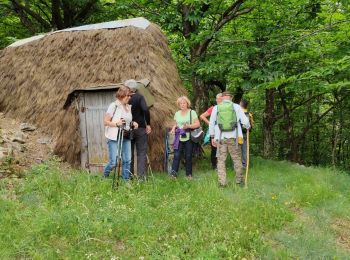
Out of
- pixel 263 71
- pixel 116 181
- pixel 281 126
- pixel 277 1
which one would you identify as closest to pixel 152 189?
pixel 116 181

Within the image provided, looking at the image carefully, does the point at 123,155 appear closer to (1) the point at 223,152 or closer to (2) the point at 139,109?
(2) the point at 139,109

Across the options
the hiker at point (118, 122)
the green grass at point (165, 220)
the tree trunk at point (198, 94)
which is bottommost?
the green grass at point (165, 220)

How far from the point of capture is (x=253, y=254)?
18.3 feet

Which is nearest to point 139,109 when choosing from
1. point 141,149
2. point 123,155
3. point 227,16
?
point 141,149

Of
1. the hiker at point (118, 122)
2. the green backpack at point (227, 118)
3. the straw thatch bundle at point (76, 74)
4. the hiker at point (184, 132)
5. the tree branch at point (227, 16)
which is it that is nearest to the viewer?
the hiker at point (118, 122)

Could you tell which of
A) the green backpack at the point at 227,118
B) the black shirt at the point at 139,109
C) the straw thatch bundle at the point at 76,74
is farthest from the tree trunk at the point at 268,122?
the black shirt at the point at 139,109

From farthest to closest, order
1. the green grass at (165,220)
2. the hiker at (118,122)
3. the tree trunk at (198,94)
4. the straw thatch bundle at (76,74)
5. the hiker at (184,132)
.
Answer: the tree trunk at (198,94), the straw thatch bundle at (76,74), the hiker at (184,132), the hiker at (118,122), the green grass at (165,220)

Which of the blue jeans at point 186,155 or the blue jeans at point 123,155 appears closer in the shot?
the blue jeans at point 123,155

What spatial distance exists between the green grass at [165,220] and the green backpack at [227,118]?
1191 mm

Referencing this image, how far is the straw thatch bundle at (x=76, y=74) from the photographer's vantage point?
10406mm

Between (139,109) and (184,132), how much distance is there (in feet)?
3.96

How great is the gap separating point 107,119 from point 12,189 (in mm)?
2166

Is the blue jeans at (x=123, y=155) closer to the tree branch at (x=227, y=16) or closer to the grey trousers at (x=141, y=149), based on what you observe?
the grey trousers at (x=141, y=149)

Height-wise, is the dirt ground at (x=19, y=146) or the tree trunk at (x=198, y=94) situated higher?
the tree trunk at (x=198, y=94)
